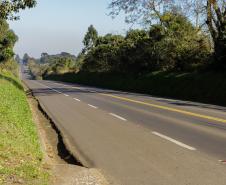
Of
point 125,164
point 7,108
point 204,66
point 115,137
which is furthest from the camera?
point 204,66

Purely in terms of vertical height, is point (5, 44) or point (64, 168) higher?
point (5, 44)

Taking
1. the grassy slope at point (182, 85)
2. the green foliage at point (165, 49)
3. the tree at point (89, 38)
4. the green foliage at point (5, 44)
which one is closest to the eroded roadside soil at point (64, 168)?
the grassy slope at point (182, 85)

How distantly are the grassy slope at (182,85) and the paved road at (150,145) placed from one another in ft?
40.3

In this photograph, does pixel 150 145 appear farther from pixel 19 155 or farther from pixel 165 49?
pixel 165 49

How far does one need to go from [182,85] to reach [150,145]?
2565 centimetres

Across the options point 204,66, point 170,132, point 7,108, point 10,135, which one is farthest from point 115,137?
point 204,66

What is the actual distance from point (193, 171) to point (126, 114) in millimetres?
10838

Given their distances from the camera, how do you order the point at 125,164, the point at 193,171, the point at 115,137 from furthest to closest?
the point at 115,137
the point at 125,164
the point at 193,171

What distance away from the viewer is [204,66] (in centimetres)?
3753

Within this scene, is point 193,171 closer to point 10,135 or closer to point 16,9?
point 10,135

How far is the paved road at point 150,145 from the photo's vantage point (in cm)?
837

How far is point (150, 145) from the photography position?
37.6ft

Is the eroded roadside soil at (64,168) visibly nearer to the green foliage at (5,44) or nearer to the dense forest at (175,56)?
the dense forest at (175,56)

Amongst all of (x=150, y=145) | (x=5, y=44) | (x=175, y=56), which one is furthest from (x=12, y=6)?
(x=5, y=44)
